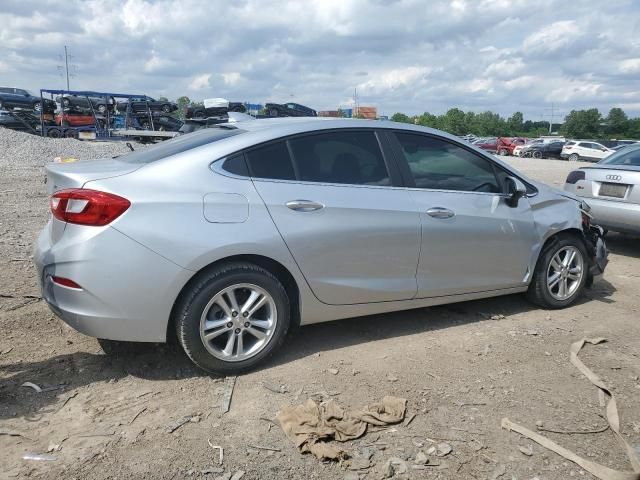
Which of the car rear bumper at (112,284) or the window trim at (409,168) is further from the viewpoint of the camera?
the window trim at (409,168)

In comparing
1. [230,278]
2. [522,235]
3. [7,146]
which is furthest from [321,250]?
[7,146]

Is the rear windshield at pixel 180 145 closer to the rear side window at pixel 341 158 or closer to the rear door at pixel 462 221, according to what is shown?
the rear side window at pixel 341 158

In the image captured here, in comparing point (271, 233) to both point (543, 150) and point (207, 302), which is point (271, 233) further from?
point (543, 150)

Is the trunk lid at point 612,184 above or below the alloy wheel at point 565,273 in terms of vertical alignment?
above

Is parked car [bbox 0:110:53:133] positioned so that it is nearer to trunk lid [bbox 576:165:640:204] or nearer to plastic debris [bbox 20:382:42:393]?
trunk lid [bbox 576:165:640:204]

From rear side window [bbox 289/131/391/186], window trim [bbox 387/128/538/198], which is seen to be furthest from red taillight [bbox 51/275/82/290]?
window trim [bbox 387/128/538/198]

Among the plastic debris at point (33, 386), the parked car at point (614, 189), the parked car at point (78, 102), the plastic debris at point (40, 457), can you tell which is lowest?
the plastic debris at point (33, 386)

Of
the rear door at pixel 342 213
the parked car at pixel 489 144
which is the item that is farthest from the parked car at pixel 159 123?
the parked car at pixel 489 144

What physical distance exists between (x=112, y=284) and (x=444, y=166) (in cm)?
265

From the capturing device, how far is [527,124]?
115 meters

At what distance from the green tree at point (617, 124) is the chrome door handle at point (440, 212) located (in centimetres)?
8280

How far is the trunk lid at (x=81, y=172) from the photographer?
334 centimetres

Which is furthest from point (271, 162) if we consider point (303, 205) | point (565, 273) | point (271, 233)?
point (565, 273)

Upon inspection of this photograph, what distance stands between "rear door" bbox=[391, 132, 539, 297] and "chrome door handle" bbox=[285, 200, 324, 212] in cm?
→ 83
